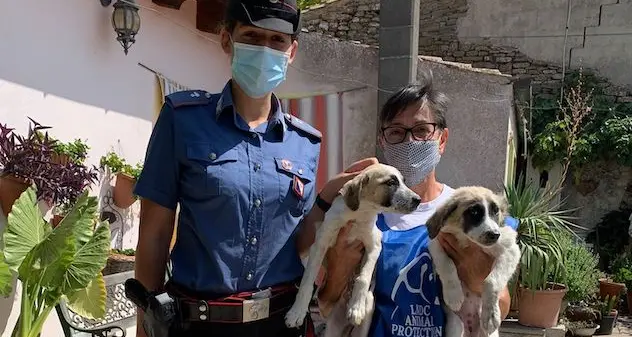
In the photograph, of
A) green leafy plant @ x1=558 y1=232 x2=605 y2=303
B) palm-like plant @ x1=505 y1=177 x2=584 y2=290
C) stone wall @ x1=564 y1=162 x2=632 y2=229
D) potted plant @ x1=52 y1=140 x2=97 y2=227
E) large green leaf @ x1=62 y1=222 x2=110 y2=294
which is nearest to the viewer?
large green leaf @ x1=62 y1=222 x2=110 y2=294

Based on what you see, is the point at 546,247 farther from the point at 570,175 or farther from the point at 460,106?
the point at 570,175

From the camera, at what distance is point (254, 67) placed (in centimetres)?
213

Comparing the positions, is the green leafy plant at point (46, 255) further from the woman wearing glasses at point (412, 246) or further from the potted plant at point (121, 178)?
the woman wearing glasses at point (412, 246)

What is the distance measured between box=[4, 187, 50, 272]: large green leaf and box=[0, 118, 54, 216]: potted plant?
0.53 meters

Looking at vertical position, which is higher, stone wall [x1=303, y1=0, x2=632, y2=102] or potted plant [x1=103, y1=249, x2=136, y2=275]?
stone wall [x1=303, y1=0, x2=632, y2=102]

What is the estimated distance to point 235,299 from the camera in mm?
1988

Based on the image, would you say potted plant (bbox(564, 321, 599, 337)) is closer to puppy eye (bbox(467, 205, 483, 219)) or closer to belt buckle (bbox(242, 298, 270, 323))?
puppy eye (bbox(467, 205, 483, 219))

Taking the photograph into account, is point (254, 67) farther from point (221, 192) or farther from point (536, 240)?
point (536, 240)

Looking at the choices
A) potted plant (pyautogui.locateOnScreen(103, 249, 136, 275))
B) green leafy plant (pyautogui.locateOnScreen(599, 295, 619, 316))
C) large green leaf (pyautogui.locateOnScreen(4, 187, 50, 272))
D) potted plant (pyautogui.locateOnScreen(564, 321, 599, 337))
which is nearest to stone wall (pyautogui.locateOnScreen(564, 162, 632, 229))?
green leafy plant (pyautogui.locateOnScreen(599, 295, 619, 316))

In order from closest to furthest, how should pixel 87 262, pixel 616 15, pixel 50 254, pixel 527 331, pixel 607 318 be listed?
pixel 50 254 → pixel 87 262 → pixel 527 331 → pixel 607 318 → pixel 616 15

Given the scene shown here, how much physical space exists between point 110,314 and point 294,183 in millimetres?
3352

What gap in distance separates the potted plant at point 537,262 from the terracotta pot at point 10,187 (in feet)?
15.6

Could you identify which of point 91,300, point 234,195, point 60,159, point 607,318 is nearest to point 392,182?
point 234,195

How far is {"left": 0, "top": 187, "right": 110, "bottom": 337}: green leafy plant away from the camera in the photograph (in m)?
3.63
